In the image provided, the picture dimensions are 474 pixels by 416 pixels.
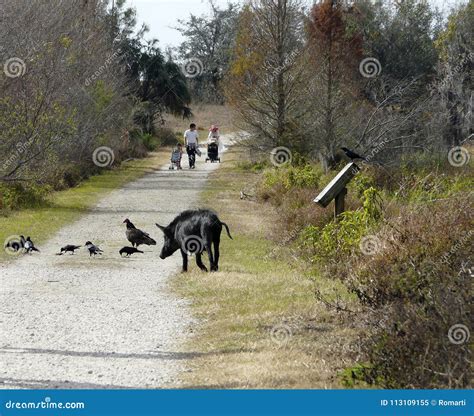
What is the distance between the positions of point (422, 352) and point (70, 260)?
10.3 meters

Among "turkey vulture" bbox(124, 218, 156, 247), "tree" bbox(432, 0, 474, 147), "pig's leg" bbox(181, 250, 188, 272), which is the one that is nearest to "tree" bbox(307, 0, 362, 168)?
"tree" bbox(432, 0, 474, 147)

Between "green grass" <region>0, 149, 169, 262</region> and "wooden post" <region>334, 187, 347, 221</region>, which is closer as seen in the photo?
"wooden post" <region>334, 187, 347, 221</region>

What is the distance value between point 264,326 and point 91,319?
2305 mm

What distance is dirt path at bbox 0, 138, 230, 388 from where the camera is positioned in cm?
880

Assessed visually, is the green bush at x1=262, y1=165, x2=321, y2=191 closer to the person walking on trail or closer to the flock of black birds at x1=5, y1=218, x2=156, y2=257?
the flock of black birds at x1=5, y1=218, x2=156, y2=257

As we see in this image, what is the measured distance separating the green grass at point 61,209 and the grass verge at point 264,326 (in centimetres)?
493

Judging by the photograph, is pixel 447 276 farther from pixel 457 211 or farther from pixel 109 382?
pixel 109 382

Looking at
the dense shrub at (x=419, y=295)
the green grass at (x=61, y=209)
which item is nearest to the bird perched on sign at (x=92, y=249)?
the green grass at (x=61, y=209)


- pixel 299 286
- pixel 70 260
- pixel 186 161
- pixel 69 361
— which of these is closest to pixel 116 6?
pixel 186 161

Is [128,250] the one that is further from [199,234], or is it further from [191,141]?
[191,141]

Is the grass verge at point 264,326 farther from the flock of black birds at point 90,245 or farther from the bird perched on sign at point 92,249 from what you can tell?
the bird perched on sign at point 92,249

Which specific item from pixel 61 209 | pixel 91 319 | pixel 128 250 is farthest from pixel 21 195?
pixel 91 319

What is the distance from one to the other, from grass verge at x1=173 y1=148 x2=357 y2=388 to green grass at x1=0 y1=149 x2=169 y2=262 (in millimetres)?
4933

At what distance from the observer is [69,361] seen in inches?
366
